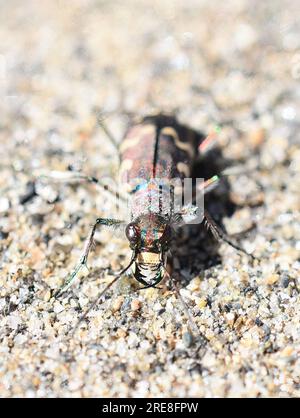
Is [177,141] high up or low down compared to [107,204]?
up

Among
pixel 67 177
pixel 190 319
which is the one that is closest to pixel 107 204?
pixel 67 177

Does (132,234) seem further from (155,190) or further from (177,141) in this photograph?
(177,141)

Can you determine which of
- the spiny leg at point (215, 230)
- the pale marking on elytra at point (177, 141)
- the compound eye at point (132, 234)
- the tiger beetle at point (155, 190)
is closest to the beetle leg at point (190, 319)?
the tiger beetle at point (155, 190)

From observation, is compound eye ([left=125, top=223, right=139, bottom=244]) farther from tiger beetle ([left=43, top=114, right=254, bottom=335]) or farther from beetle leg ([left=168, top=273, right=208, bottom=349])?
beetle leg ([left=168, top=273, right=208, bottom=349])

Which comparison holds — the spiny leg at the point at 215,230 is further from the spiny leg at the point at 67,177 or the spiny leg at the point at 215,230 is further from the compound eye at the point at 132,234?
the spiny leg at the point at 67,177

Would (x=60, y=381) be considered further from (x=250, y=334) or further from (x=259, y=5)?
(x=259, y=5)

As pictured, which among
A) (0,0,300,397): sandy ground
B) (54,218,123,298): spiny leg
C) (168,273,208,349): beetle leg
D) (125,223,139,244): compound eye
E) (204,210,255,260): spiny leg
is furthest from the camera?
(204,210,255,260): spiny leg

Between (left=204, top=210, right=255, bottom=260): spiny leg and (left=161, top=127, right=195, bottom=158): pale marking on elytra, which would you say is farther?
(left=161, top=127, right=195, bottom=158): pale marking on elytra

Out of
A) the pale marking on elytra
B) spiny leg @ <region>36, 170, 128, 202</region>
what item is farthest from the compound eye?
the pale marking on elytra
